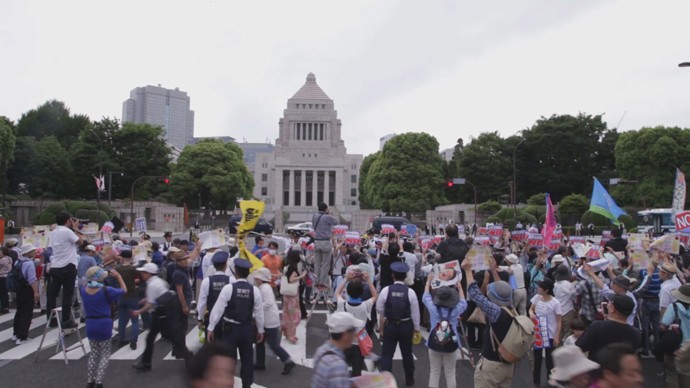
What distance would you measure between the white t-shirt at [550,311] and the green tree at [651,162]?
44879mm

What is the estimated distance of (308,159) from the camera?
84.8 metres

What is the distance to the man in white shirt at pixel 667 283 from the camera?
6957 millimetres

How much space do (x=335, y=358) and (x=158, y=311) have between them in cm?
452

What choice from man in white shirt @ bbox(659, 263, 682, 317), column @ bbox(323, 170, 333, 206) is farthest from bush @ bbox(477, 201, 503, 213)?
man in white shirt @ bbox(659, 263, 682, 317)

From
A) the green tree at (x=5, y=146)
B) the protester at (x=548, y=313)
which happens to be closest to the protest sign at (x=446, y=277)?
the protester at (x=548, y=313)

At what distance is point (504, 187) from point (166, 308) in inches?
2109

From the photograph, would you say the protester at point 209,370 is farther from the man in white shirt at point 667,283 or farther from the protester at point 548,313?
the man in white shirt at point 667,283

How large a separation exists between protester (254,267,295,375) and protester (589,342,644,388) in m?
4.65

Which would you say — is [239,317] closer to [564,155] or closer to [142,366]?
[142,366]

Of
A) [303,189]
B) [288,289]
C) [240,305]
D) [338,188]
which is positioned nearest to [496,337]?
[240,305]

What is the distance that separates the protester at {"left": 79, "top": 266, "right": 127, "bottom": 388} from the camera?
19.9ft

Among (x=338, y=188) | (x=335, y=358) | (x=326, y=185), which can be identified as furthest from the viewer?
(x=326, y=185)

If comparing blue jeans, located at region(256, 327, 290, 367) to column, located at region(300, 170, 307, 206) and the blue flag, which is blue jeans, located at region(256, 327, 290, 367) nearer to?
the blue flag

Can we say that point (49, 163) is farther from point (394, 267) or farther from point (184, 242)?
point (394, 267)
